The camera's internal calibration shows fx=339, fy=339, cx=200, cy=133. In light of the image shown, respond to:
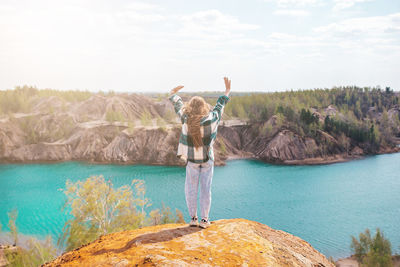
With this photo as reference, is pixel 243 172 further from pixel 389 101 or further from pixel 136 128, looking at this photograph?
pixel 389 101

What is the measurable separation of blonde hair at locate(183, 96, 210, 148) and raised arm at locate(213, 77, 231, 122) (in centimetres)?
20

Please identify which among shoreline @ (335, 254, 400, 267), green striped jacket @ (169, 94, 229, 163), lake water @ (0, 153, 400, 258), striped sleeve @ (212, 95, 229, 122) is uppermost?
striped sleeve @ (212, 95, 229, 122)

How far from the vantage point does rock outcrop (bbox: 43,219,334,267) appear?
418 cm

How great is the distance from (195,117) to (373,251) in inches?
859

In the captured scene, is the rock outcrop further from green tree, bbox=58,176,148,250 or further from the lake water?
the lake water

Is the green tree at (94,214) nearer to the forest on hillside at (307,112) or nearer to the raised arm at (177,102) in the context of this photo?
the raised arm at (177,102)

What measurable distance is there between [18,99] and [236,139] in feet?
158

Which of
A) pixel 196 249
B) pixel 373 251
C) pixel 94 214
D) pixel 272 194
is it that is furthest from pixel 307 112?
pixel 196 249

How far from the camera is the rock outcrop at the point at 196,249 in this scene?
418 centimetres

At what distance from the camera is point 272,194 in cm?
3706

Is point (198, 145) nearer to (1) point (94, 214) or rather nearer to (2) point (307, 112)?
(1) point (94, 214)

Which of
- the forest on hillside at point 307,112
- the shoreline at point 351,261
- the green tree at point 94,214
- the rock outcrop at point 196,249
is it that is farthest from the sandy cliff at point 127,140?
the rock outcrop at point 196,249

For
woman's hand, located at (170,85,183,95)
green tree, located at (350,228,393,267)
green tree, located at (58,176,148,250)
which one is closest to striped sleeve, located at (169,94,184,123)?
woman's hand, located at (170,85,183,95)

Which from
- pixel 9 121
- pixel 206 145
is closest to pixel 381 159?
pixel 206 145
